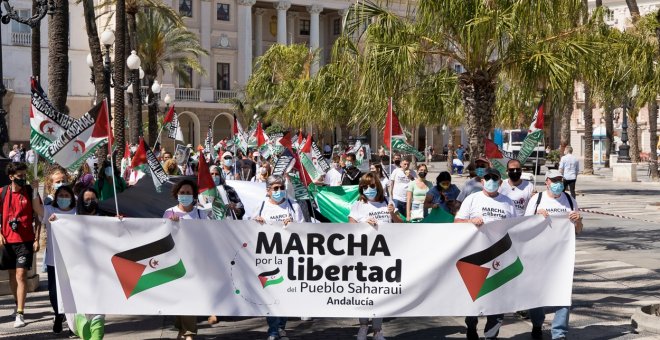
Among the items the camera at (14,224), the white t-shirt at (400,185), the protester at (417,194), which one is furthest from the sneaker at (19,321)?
the white t-shirt at (400,185)

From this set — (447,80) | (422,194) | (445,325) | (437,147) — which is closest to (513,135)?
(437,147)

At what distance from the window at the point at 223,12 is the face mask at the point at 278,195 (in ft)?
204

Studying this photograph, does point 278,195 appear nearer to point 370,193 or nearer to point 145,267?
point 370,193

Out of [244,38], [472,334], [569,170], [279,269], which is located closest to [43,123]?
[279,269]

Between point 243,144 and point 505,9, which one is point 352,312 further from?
point 243,144

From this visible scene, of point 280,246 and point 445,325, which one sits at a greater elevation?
point 280,246

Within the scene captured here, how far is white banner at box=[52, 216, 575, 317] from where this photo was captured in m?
8.81

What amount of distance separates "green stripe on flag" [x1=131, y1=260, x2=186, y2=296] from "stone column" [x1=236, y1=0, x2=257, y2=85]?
62.6 meters

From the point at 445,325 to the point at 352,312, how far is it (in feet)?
6.04

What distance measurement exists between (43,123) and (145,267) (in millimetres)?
3340

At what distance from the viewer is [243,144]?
2703 centimetres

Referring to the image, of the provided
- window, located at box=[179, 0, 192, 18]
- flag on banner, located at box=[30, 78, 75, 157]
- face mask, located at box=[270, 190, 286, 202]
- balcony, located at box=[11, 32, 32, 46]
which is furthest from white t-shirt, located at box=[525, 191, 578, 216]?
window, located at box=[179, 0, 192, 18]

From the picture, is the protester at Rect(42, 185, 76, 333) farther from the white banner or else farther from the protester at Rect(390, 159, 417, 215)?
the protester at Rect(390, 159, 417, 215)

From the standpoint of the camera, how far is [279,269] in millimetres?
8859
